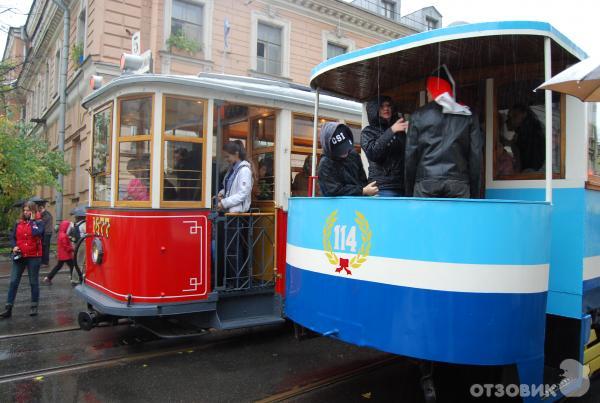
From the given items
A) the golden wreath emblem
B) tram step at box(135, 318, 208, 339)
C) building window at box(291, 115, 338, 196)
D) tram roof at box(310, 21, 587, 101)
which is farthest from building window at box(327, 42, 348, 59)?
the golden wreath emblem

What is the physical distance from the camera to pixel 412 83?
486cm

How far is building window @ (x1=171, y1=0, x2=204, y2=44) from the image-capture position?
15477mm

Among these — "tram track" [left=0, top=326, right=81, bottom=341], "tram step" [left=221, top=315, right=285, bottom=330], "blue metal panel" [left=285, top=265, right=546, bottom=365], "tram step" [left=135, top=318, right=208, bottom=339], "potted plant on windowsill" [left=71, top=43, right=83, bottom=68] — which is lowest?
"tram track" [left=0, top=326, right=81, bottom=341]

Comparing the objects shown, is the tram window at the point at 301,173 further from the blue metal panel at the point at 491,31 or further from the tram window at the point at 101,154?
the blue metal panel at the point at 491,31

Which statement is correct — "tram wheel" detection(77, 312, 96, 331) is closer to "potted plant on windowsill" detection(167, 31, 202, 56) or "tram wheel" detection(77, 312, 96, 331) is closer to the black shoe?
the black shoe

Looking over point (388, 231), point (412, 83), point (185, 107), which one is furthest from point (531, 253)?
point (185, 107)

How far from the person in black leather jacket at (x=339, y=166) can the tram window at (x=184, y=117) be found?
186 cm

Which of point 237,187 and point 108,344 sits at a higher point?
point 237,187

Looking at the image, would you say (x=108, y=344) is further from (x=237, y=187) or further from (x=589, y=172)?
(x=589, y=172)

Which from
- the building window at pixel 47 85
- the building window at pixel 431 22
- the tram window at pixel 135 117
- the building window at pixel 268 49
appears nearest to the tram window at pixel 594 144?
the tram window at pixel 135 117

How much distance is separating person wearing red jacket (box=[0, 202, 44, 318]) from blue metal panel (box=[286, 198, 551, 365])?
19.2 ft

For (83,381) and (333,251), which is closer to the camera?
(333,251)

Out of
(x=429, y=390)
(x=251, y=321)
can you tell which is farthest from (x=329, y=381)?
(x=429, y=390)

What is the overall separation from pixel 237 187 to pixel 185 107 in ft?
3.47
